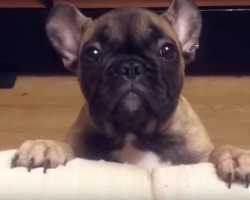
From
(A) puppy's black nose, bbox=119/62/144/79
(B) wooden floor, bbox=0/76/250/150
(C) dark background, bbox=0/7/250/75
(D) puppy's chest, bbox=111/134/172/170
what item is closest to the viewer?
(A) puppy's black nose, bbox=119/62/144/79

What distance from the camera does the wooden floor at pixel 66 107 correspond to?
2211mm

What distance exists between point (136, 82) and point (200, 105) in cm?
111

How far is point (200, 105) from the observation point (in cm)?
240

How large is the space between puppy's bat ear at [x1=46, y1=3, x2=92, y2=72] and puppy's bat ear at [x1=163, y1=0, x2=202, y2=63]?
0.67 ft

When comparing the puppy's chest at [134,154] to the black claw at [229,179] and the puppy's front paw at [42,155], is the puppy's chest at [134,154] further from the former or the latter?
the black claw at [229,179]

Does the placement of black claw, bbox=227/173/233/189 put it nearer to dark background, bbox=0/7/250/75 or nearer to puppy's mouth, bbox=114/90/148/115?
puppy's mouth, bbox=114/90/148/115

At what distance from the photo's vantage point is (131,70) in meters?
1.31

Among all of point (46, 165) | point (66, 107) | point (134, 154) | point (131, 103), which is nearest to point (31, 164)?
point (46, 165)

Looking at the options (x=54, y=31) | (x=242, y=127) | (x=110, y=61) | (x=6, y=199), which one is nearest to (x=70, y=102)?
(x=242, y=127)

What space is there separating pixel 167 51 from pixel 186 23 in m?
0.17

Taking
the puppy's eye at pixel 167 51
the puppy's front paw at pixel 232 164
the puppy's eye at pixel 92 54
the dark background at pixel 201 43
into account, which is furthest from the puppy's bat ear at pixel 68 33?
the dark background at pixel 201 43

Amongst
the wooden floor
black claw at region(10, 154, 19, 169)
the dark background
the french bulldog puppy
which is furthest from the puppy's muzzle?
the dark background

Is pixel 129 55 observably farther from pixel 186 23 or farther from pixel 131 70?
pixel 186 23

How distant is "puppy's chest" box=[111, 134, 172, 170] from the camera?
1.47 meters
